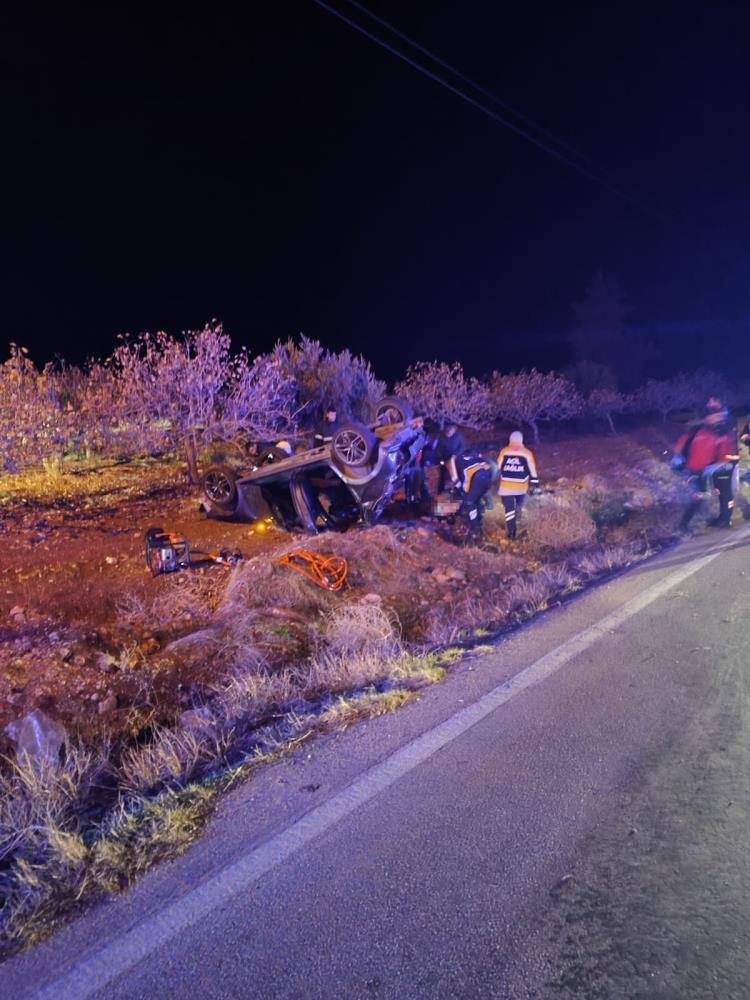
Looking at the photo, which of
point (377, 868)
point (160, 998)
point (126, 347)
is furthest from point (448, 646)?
point (126, 347)

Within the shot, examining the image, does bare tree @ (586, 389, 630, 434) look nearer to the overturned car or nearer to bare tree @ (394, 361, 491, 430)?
bare tree @ (394, 361, 491, 430)

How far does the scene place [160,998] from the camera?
7.02ft

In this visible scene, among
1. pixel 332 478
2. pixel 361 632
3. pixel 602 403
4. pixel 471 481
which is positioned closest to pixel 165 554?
pixel 332 478

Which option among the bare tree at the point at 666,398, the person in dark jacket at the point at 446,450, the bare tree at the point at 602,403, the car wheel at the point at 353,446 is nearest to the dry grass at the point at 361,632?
the car wheel at the point at 353,446

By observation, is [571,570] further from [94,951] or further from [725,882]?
[94,951]

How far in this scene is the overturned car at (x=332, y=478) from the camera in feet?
25.2

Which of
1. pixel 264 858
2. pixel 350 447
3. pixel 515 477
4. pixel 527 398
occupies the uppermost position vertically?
pixel 527 398

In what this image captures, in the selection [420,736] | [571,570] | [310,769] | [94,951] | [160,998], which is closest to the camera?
[160,998]

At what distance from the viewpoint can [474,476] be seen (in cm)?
912

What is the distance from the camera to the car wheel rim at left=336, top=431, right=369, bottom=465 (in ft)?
25.0

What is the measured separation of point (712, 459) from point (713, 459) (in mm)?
14

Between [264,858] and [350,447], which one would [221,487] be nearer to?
[350,447]

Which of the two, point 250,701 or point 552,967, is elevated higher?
point 250,701

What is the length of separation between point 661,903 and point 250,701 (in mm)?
2733
